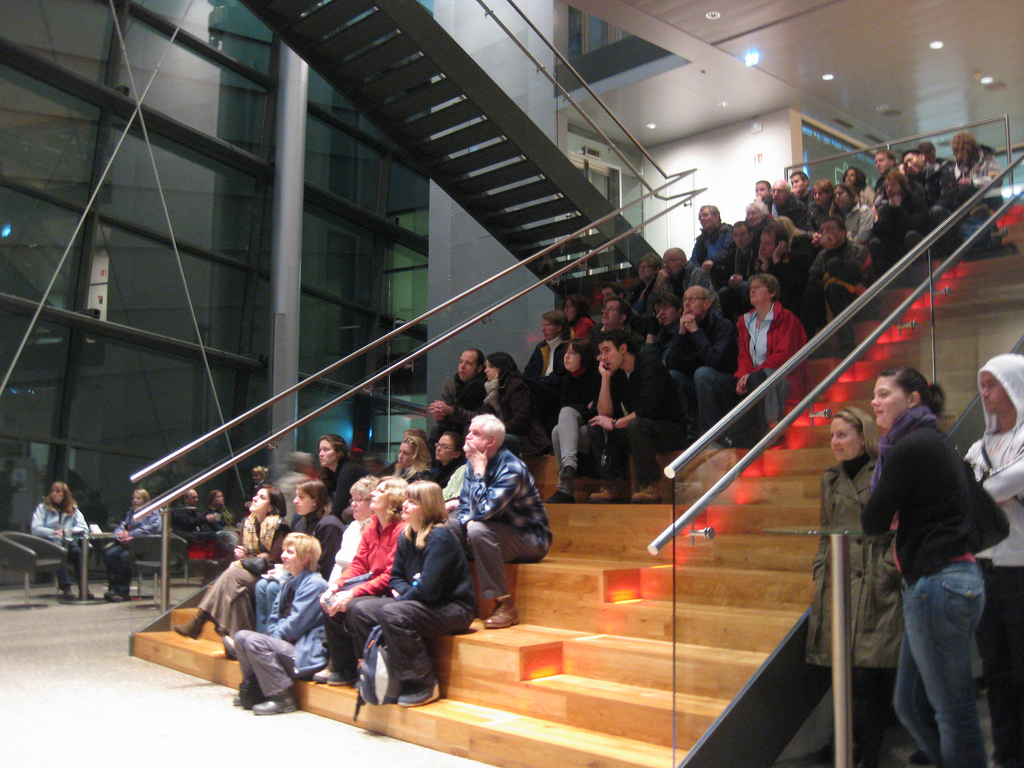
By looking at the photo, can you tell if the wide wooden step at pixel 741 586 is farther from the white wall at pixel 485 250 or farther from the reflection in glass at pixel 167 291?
the reflection in glass at pixel 167 291

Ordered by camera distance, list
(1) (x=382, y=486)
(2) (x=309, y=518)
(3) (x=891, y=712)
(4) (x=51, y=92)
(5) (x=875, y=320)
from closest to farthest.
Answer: (3) (x=891, y=712)
(5) (x=875, y=320)
(1) (x=382, y=486)
(2) (x=309, y=518)
(4) (x=51, y=92)

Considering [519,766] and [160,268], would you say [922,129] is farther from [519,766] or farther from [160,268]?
[519,766]

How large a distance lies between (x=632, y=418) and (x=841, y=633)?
2551mm

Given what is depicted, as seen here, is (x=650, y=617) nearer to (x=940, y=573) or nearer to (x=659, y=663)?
(x=659, y=663)

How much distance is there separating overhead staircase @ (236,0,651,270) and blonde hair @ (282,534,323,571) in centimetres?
398

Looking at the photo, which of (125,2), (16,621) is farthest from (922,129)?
(16,621)

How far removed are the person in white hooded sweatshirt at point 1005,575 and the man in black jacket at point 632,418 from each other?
2.37 m

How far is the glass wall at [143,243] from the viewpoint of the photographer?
9.15m

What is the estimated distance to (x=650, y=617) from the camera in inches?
167

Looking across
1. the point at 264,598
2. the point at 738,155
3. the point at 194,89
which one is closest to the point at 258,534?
the point at 264,598

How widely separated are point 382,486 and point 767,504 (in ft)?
7.82

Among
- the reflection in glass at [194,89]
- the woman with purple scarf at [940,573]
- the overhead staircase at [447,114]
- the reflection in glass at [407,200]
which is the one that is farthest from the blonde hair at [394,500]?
the reflection in glass at [407,200]

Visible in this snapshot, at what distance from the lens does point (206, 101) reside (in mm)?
11148

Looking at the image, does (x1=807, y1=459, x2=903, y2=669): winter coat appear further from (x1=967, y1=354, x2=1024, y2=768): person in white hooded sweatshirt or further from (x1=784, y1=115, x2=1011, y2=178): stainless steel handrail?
(x1=784, y1=115, x2=1011, y2=178): stainless steel handrail
